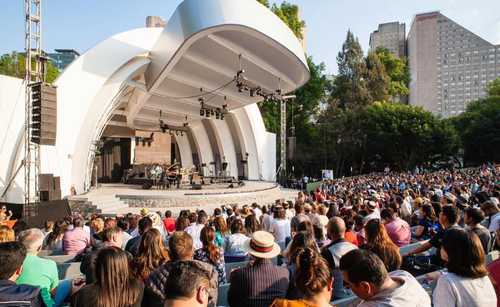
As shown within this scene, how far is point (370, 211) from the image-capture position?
6.45 m

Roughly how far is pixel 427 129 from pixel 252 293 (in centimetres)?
3342

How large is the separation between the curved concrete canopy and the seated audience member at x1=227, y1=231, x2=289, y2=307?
416 inches

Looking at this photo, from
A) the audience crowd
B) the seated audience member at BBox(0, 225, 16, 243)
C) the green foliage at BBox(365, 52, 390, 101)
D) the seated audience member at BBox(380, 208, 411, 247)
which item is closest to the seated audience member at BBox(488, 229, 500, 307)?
the audience crowd

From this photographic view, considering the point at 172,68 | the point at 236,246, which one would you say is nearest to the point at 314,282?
the point at 236,246

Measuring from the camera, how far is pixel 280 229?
575 centimetres

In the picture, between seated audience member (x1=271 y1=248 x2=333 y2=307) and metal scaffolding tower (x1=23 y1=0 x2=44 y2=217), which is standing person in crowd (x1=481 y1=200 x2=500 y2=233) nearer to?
seated audience member (x1=271 y1=248 x2=333 y2=307)

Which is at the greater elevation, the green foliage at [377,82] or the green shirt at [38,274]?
the green foliage at [377,82]

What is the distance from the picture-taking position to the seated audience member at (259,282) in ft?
8.47

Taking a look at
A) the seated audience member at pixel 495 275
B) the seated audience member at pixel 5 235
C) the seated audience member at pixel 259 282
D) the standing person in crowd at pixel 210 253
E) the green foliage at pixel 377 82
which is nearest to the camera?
the seated audience member at pixel 495 275

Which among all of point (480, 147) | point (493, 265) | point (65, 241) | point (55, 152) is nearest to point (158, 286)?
point (493, 265)

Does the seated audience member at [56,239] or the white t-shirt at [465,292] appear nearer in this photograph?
the white t-shirt at [465,292]

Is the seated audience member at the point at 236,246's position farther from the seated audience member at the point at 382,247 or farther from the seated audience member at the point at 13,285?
the seated audience member at the point at 13,285

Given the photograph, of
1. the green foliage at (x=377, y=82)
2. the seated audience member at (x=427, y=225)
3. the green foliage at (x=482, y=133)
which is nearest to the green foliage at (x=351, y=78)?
the green foliage at (x=377, y=82)

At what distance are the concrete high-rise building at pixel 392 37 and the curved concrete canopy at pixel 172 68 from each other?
66.1m
